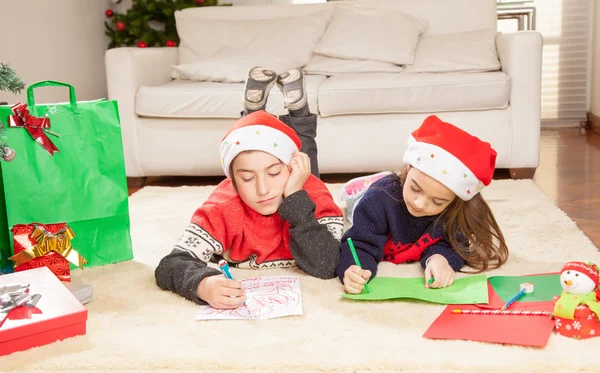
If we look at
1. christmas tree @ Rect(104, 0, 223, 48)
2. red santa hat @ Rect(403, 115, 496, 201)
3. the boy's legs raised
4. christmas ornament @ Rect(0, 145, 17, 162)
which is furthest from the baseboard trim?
christmas ornament @ Rect(0, 145, 17, 162)

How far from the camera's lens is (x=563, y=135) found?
410 centimetres

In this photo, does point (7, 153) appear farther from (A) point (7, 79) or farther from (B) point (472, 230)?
(B) point (472, 230)

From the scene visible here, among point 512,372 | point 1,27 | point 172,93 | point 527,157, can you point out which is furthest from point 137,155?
point 512,372

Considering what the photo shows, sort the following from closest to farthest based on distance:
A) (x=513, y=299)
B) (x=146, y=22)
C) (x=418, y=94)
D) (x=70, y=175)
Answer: (x=513, y=299), (x=70, y=175), (x=418, y=94), (x=146, y=22)

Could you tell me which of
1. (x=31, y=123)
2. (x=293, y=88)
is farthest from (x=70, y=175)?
(x=293, y=88)

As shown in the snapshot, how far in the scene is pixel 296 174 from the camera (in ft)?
5.32

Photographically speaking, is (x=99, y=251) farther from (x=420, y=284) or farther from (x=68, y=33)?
(x=68, y=33)

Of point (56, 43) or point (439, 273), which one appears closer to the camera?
point (439, 273)

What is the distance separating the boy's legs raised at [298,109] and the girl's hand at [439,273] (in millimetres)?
686

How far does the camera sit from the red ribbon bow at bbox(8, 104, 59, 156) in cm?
163

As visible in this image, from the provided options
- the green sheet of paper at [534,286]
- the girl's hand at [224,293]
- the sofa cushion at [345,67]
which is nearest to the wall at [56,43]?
the sofa cushion at [345,67]

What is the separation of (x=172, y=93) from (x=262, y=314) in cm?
166

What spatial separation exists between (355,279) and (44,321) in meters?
0.62

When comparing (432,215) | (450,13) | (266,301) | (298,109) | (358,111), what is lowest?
(266,301)
